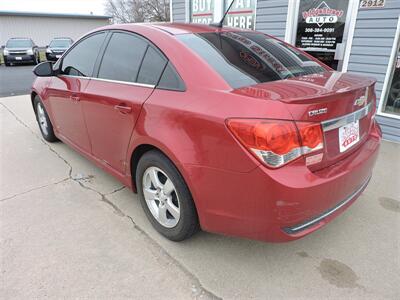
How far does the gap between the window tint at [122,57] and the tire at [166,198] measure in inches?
28.8

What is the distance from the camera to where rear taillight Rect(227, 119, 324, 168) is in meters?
1.60

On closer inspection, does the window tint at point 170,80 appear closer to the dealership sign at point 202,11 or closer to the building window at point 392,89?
the building window at point 392,89

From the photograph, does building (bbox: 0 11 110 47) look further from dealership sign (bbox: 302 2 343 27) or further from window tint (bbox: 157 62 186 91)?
window tint (bbox: 157 62 186 91)

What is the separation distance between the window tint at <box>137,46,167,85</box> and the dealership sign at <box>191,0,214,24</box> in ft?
16.9

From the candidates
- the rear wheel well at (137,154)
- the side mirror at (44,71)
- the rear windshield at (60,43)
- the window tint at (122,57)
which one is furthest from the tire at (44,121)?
the rear windshield at (60,43)

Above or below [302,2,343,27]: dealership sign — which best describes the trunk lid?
below

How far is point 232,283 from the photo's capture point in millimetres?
1981

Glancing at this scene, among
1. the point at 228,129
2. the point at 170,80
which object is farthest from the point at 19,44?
the point at 228,129

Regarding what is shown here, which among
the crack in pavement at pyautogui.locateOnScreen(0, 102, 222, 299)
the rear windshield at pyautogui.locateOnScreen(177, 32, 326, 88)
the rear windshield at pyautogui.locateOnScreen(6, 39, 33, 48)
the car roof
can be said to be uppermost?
the car roof

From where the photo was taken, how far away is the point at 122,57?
266 centimetres

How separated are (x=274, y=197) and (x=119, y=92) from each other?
1551 millimetres

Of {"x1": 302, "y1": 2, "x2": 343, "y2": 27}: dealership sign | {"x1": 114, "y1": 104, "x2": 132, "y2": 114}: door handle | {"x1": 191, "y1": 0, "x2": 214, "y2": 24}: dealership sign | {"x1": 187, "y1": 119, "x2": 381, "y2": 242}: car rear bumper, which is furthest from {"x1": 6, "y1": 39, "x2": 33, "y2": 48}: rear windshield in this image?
{"x1": 187, "y1": 119, "x2": 381, "y2": 242}: car rear bumper

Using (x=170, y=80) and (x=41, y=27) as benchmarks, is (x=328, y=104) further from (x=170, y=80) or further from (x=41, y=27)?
(x=41, y=27)

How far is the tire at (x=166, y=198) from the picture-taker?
207 centimetres
